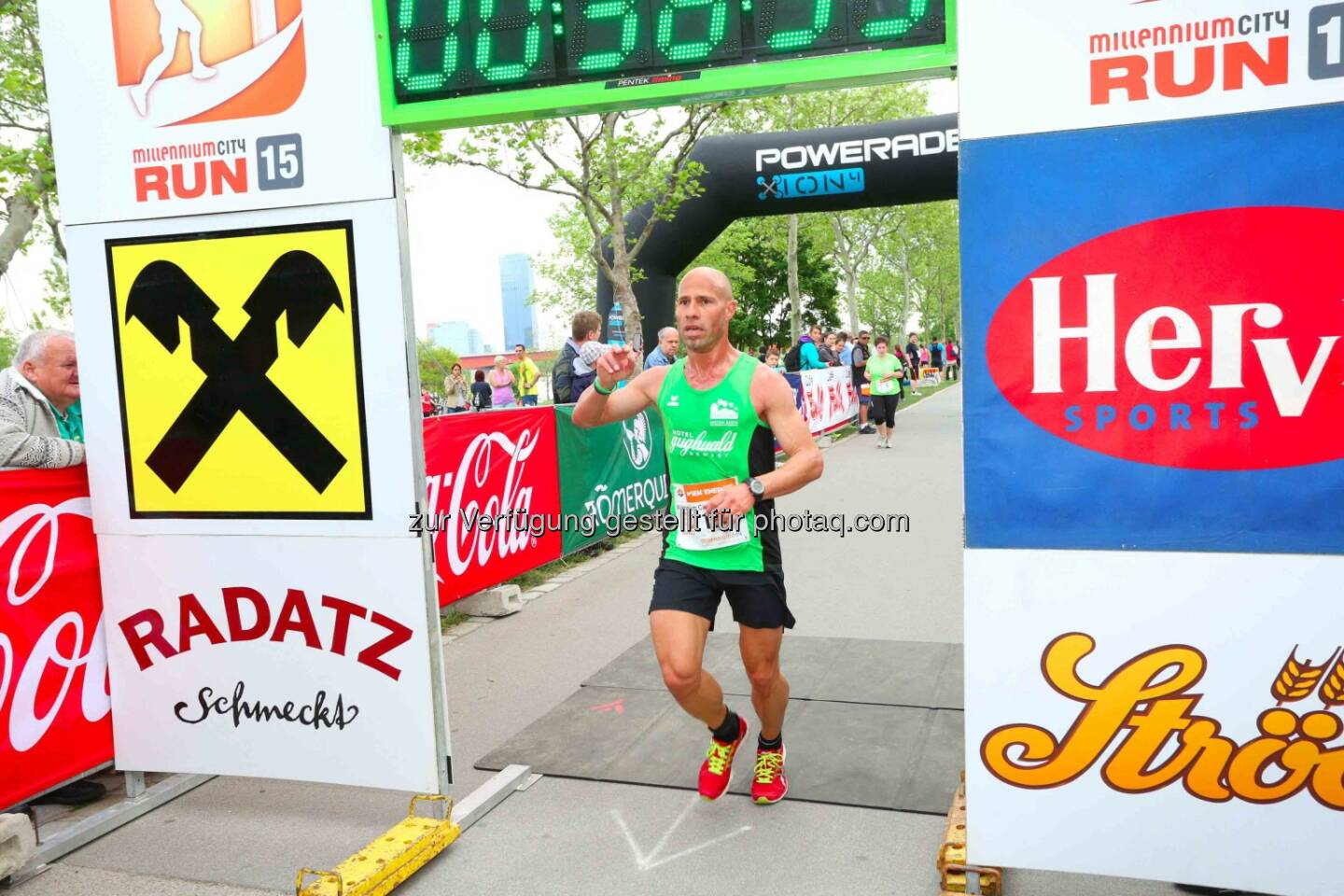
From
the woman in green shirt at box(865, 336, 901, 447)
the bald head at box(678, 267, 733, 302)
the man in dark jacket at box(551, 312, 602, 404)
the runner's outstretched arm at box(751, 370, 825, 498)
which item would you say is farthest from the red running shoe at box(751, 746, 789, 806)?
the woman in green shirt at box(865, 336, 901, 447)

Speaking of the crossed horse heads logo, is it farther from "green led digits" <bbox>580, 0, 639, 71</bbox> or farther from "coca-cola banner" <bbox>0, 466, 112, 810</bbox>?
"green led digits" <bbox>580, 0, 639, 71</bbox>

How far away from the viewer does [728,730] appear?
4012 millimetres

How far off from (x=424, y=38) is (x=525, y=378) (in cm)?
1737

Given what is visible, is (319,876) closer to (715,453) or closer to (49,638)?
(49,638)

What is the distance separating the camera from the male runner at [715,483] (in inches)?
146

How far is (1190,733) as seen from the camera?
9.39ft

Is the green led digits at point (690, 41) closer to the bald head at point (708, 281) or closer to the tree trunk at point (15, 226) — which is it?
the bald head at point (708, 281)

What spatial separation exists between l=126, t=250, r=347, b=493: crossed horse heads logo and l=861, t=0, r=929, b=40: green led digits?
206 centimetres

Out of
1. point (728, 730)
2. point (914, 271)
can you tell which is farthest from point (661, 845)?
point (914, 271)

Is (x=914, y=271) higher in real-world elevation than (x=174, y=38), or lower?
higher

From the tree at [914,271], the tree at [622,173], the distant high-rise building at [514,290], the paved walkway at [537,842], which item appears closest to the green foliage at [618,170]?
the tree at [622,173]

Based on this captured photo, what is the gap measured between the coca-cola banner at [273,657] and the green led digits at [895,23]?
2329 millimetres

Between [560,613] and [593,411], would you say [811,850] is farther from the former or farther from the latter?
[560,613]

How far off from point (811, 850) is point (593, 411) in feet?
6.05
